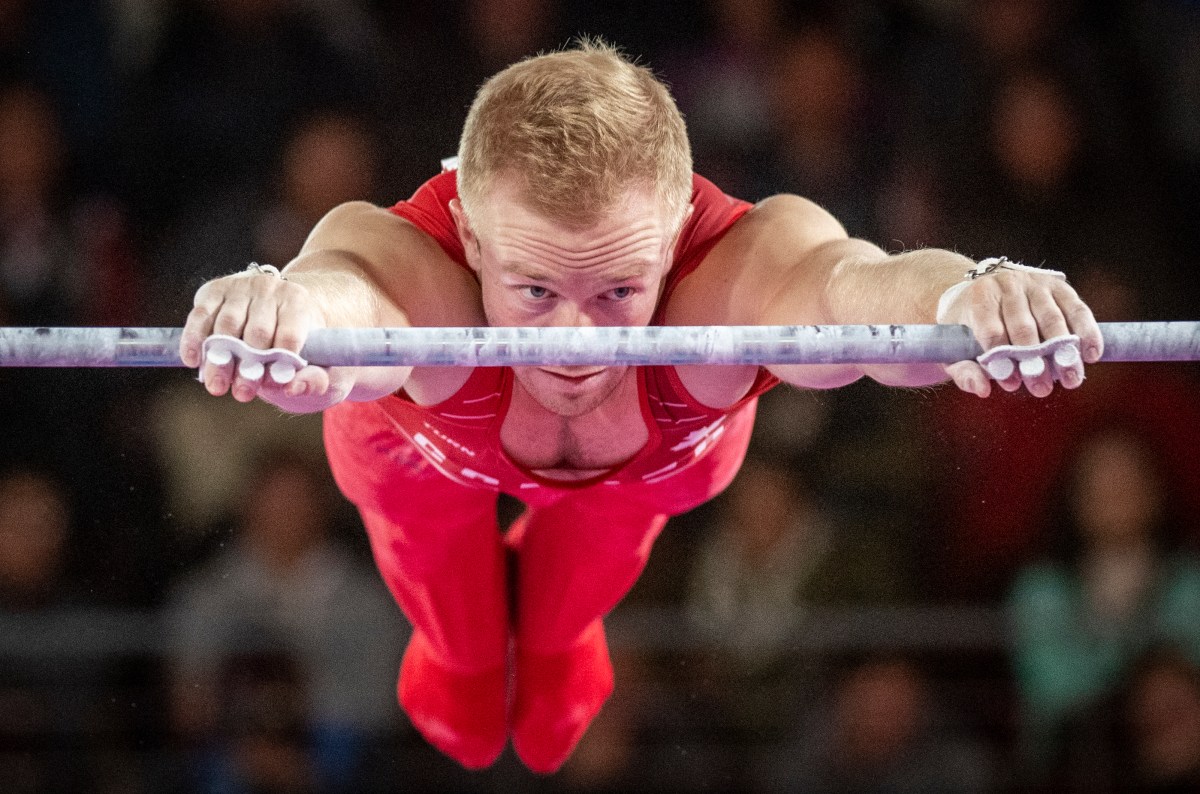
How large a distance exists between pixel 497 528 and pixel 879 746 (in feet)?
3.74

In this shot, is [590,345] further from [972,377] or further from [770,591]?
[770,591]

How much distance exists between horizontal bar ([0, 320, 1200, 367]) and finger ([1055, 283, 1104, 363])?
8 cm

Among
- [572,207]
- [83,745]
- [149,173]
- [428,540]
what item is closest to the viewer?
[572,207]

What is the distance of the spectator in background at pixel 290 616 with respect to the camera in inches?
95.7

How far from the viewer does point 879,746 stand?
2527 millimetres

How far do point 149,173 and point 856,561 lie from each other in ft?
5.48

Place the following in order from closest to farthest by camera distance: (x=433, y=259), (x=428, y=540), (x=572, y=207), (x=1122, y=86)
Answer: (x=572, y=207), (x=433, y=259), (x=428, y=540), (x=1122, y=86)

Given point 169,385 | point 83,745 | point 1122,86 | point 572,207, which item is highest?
point 572,207

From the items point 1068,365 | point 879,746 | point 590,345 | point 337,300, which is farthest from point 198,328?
point 879,746

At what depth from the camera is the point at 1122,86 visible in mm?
2887

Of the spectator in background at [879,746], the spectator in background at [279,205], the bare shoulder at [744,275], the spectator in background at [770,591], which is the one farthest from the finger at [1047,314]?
the spectator in background at [279,205]

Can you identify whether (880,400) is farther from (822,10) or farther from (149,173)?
(149,173)

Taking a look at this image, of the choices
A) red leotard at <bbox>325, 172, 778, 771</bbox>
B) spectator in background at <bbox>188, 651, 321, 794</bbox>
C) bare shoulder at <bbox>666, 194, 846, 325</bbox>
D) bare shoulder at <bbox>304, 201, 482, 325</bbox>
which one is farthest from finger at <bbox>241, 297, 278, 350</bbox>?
spectator in background at <bbox>188, 651, 321, 794</bbox>

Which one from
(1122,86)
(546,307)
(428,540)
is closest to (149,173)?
(428,540)
